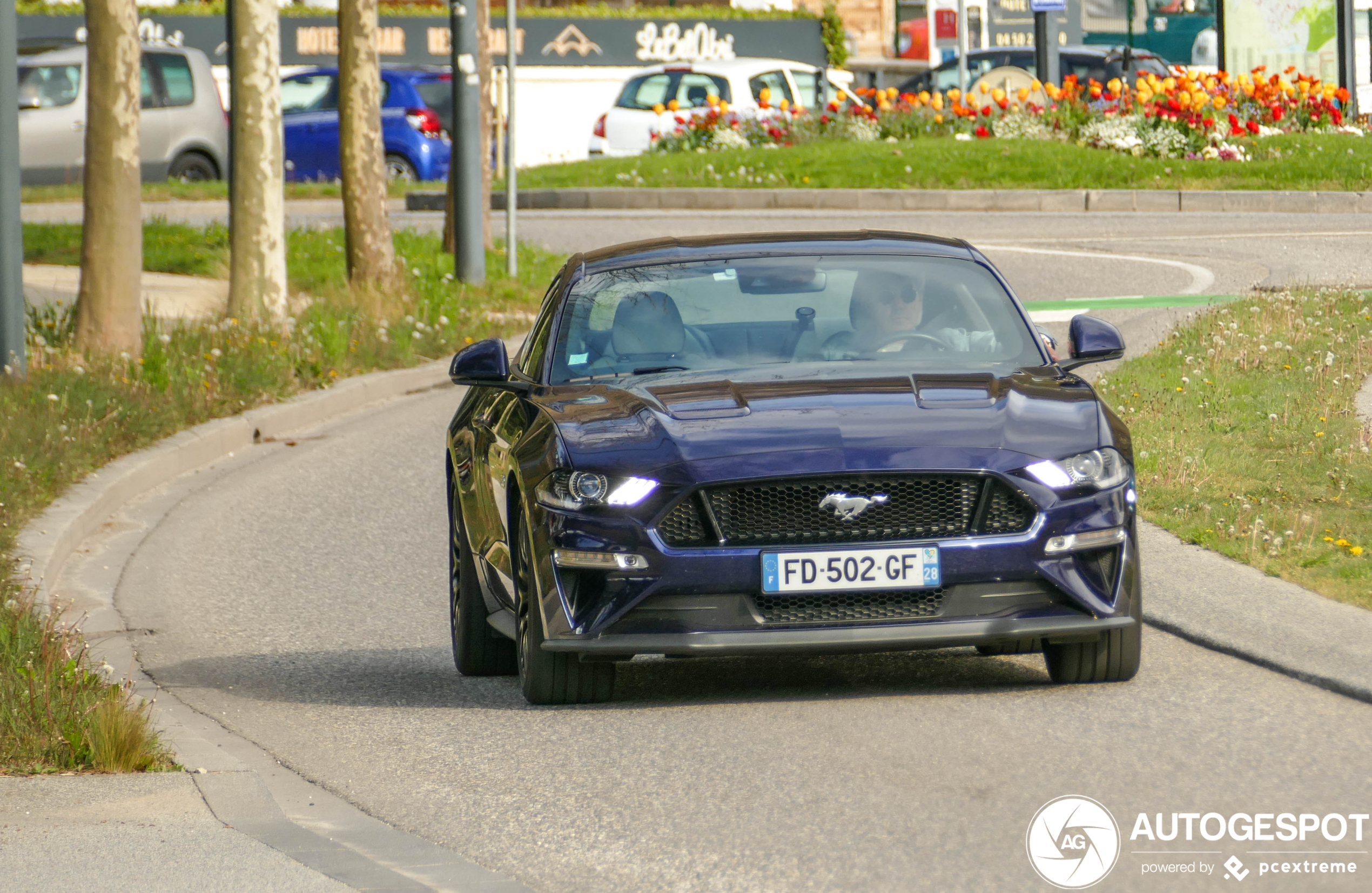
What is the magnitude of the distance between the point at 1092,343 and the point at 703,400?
1365mm

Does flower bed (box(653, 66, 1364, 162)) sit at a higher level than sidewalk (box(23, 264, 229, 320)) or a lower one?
higher

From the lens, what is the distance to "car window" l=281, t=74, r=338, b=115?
1341 inches

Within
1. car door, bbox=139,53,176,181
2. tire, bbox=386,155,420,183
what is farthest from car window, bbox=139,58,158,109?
tire, bbox=386,155,420,183

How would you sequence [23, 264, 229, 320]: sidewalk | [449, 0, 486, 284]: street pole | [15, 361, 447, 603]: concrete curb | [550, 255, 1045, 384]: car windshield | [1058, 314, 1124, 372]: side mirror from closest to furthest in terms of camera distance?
[1058, 314, 1124, 372]: side mirror
[550, 255, 1045, 384]: car windshield
[15, 361, 447, 603]: concrete curb
[23, 264, 229, 320]: sidewalk
[449, 0, 486, 284]: street pole

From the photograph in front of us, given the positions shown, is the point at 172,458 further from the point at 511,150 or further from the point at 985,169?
the point at 985,169

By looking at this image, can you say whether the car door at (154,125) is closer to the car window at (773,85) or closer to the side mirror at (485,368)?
the car window at (773,85)

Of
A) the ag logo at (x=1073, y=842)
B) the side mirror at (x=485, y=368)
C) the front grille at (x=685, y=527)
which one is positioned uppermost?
the side mirror at (x=485, y=368)

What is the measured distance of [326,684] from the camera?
7.42 metres

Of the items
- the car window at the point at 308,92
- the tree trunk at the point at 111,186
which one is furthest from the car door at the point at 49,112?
the tree trunk at the point at 111,186

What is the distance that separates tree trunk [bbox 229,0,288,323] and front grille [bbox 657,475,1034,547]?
10.2 m

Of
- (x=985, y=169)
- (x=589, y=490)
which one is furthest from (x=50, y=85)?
(x=589, y=490)

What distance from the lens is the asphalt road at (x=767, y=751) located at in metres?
5.00

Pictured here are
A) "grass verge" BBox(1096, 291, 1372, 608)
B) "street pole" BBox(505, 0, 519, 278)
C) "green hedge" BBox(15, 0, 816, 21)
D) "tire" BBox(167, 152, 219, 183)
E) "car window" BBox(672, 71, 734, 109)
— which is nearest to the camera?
"grass verge" BBox(1096, 291, 1372, 608)

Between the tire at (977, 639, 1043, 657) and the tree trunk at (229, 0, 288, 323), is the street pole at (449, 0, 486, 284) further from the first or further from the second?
the tire at (977, 639, 1043, 657)
